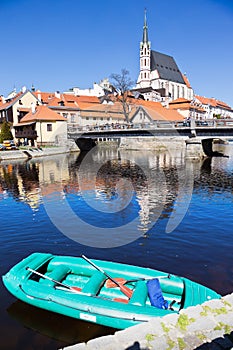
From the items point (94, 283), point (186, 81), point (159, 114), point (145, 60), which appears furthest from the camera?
point (186, 81)

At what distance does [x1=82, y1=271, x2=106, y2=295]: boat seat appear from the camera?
25.2 ft

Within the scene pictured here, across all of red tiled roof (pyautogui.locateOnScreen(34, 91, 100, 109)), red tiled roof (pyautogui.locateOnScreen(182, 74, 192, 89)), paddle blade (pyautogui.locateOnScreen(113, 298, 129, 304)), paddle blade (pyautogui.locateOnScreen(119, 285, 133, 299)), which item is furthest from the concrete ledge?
red tiled roof (pyautogui.locateOnScreen(182, 74, 192, 89))

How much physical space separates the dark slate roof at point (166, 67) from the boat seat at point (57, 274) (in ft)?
457

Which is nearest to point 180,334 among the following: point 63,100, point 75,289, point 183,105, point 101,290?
point 101,290

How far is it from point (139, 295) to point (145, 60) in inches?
5658

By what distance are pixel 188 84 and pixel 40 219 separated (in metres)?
162

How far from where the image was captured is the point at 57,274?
8.57 metres

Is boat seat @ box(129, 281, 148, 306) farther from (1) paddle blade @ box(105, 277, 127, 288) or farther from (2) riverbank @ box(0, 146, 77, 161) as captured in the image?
(2) riverbank @ box(0, 146, 77, 161)

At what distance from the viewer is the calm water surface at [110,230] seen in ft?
25.6

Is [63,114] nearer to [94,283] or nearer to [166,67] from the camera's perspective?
[94,283]

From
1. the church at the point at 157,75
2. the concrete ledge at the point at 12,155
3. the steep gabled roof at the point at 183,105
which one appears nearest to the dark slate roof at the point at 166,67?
the church at the point at 157,75

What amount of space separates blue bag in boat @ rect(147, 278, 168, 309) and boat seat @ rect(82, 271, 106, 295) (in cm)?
139

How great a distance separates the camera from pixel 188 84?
162 m

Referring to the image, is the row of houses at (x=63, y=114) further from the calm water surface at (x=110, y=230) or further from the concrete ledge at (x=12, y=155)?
the calm water surface at (x=110, y=230)
